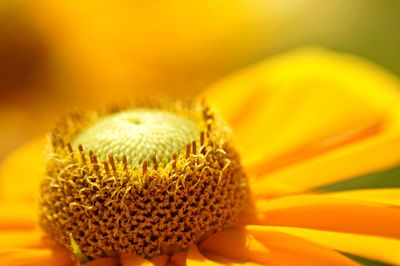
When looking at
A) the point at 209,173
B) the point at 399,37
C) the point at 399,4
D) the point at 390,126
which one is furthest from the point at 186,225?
the point at 399,4

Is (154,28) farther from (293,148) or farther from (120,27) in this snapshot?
(293,148)

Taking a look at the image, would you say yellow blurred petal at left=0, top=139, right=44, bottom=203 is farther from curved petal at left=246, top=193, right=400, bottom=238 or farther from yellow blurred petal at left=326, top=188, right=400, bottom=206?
yellow blurred petal at left=326, top=188, right=400, bottom=206

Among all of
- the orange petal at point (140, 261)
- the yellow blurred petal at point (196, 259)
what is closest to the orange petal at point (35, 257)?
the orange petal at point (140, 261)

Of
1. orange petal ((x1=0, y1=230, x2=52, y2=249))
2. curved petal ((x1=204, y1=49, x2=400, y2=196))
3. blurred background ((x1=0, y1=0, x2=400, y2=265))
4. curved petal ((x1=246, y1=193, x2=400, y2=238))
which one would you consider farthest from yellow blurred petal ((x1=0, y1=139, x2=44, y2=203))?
blurred background ((x1=0, y1=0, x2=400, y2=265))

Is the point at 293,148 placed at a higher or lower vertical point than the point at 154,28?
lower

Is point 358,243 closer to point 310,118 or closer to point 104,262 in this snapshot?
point 104,262
